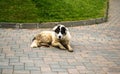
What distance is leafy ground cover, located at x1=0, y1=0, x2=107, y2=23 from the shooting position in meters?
11.7

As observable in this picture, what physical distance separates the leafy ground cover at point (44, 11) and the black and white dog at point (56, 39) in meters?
3.03

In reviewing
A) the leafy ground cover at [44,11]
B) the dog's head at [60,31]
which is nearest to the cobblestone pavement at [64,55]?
the dog's head at [60,31]

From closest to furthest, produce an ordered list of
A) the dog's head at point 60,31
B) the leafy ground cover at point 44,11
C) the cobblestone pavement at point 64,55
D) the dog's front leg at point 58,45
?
the cobblestone pavement at point 64,55 → the dog's head at point 60,31 → the dog's front leg at point 58,45 → the leafy ground cover at point 44,11

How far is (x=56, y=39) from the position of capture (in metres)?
8.09

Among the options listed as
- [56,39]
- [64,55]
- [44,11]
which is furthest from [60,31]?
[44,11]

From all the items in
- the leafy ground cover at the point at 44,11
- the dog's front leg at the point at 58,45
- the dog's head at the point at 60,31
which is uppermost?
the dog's head at the point at 60,31

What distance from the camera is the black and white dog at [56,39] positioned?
310 inches

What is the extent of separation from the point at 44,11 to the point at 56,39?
4.63 m

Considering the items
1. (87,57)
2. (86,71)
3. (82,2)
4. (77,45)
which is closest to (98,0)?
(82,2)

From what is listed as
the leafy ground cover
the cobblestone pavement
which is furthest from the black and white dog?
the leafy ground cover

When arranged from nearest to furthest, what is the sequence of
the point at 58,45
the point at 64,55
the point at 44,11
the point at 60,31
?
1. the point at 64,55
2. the point at 60,31
3. the point at 58,45
4. the point at 44,11

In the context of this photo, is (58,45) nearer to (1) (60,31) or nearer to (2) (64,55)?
(1) (60,31)

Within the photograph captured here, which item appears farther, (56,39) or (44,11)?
(44,11)

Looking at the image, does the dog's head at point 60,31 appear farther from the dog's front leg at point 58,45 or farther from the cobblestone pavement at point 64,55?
the cobblestone pavement at point 64,55
